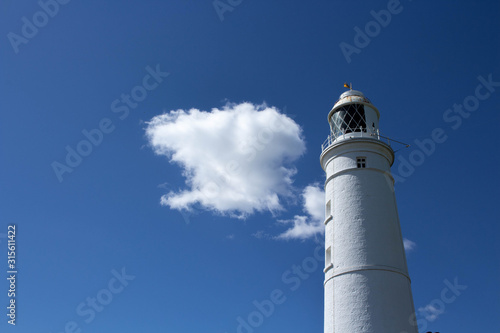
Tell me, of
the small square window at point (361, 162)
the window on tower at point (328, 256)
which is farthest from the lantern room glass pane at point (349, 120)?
the window on tower at point (328, 256)

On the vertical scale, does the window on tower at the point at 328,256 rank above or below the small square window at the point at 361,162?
below

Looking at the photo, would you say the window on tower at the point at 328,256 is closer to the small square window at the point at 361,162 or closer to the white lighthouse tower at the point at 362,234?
the white lighthouse tower at the point at 362,234

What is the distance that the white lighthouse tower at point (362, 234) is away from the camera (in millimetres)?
16766

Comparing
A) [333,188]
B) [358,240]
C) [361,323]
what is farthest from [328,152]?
[361,323]

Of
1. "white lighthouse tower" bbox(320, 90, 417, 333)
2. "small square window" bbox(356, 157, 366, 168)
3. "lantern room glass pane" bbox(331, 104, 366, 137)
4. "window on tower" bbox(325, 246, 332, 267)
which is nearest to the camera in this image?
"white lighthouse tower" bbox(320, 90, 417, 333)

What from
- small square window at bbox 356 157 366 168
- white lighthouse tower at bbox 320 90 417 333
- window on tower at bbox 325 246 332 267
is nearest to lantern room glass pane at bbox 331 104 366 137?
white lighthouse tower at bbox 320 90 417 333

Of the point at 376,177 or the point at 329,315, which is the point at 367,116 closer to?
the point at 376,177

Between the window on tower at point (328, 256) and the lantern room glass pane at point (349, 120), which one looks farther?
the lantern room glass pane at point (349, 120)

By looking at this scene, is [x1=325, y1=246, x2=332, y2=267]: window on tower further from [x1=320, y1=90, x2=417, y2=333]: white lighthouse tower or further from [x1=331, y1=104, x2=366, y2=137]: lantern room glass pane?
[x1=331, y1=104, x2=366, y2=137]: lantern room glass pane

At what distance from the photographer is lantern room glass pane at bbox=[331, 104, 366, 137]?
21.5 m

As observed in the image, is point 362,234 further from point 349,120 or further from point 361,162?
point 349,120

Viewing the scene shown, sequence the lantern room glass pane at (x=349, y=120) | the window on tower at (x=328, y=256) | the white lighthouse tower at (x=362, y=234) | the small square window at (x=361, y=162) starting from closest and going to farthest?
1. the white lighthouse tower at (x=362, y=234)
2. the window on tower at (x=328, y=256)
3. the small square window at (x=361, y=162)
4. the lantern room glass pane at (x=349, y=120)

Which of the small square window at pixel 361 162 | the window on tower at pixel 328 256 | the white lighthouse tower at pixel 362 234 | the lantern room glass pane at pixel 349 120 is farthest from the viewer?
the lantern room glass pane at pixel 349 120

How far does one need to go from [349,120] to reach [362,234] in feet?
20.9
